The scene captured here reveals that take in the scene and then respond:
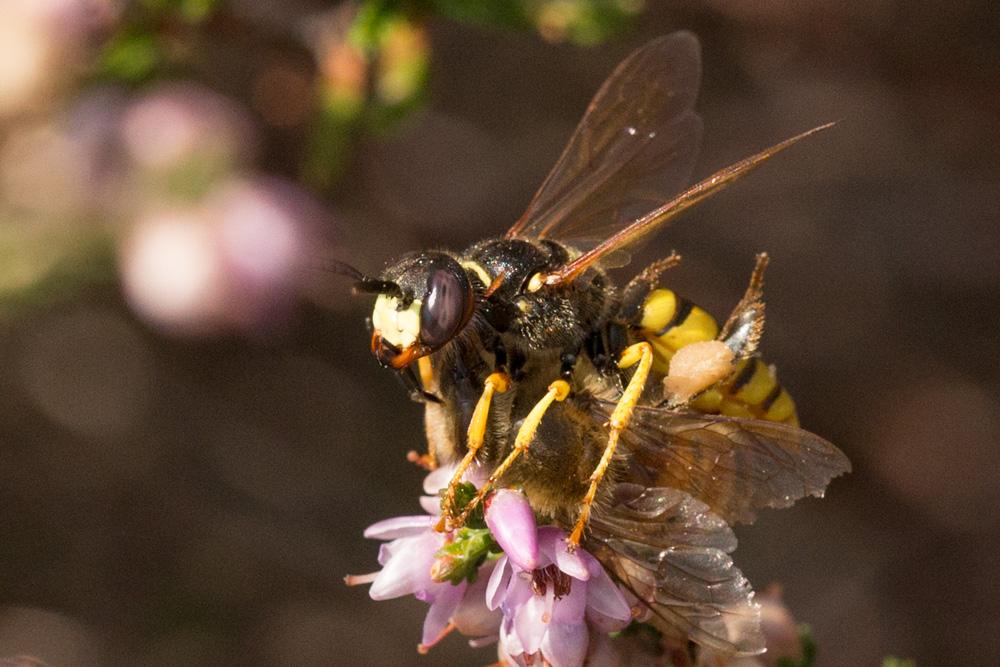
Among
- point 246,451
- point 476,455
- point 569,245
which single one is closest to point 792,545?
point 246,451

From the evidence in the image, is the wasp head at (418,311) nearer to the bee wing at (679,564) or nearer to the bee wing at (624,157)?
the bee wing at (679,564)

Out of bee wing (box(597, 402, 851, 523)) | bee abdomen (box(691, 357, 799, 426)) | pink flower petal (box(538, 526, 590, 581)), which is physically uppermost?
bee wing (box(597, 402, 851, 523))

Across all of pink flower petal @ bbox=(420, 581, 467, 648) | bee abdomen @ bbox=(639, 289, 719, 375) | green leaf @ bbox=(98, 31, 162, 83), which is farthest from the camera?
green leaf @ bbox=(98, 31, 162, 83)

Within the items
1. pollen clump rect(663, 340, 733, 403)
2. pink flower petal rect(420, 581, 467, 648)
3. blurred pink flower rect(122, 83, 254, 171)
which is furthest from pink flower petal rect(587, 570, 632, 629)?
blurred pink flower rect(122, 83, 254, 171)

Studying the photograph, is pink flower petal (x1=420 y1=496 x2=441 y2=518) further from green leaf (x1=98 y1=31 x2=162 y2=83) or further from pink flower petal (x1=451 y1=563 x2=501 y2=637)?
green leaf (x1=98 y1=31 x2=162 y2=83)

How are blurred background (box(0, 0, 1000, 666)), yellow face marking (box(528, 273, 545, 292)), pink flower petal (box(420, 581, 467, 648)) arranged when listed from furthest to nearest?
blurred background (box(0, 0, 1000, 666)), yellow face marking (box(528, 273, 545, 292)), pink flower petal (box(420, 581, 467, 648))

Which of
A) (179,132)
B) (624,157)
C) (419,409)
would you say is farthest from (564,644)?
(419,409)
